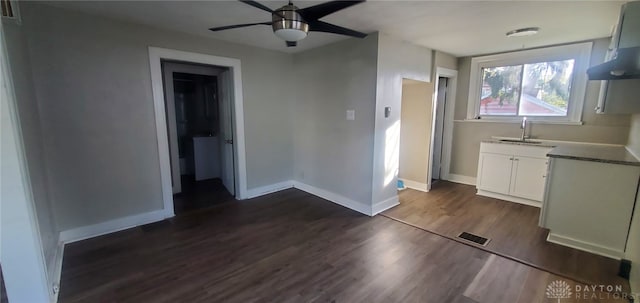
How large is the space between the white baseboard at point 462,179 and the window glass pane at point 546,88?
4.59 ft

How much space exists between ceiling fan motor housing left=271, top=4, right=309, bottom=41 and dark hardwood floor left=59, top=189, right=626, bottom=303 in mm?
2045

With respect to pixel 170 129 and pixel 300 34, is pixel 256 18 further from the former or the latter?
pixel 170 129

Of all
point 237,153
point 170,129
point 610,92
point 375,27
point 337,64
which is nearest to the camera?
point 610,92

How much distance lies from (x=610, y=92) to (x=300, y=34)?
3256 millimetres

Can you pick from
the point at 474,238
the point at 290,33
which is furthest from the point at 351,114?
the point at 474,238

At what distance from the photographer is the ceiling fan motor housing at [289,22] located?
1907 mm

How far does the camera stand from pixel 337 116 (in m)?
3.82

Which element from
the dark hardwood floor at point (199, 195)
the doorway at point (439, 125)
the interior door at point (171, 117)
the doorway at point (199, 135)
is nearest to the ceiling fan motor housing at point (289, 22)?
the doorway at point (199, 135)

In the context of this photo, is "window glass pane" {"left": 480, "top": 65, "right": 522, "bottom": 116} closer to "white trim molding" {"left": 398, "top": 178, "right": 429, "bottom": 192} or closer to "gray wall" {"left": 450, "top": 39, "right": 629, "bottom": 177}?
"gray wall" {"left": 450, "top": 39, "right": 629, "bottom": 177}

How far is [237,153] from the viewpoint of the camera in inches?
Answer: 157

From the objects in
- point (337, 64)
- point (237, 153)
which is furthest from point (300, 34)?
point (237, 153)

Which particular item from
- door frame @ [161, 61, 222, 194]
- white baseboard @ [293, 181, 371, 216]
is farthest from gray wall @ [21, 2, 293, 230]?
white baseboard @ [293, 181, 371, 216]

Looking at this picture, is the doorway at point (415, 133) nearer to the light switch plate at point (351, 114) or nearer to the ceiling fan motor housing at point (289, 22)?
the light switch plate at point (351, 114)

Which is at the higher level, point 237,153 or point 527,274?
point 237,153
